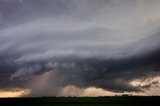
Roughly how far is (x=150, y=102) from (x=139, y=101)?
280cm

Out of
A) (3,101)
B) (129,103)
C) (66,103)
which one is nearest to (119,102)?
(129,103)

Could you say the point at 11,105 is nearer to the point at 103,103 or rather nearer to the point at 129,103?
the point at 103,103

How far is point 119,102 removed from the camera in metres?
59.6

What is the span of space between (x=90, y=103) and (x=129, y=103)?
7918 millimetres

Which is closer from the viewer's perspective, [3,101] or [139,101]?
[139,101]

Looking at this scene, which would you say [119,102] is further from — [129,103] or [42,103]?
[42,103]

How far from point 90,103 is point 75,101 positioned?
3.24 meters

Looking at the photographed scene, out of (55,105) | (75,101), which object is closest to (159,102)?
(75,101)

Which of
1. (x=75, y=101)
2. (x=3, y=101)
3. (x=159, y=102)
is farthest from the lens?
(x=3, y=101)

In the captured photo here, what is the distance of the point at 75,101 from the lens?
61.0 metres

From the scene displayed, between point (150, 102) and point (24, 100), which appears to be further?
point (24, 100)

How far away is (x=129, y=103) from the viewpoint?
196 ft

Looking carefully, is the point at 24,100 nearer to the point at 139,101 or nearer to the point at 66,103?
the point at 66,103

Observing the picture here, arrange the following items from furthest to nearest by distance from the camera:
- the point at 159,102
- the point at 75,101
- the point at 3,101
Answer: the point at 3,101 < the point at 75,101 < the point at 159,102
